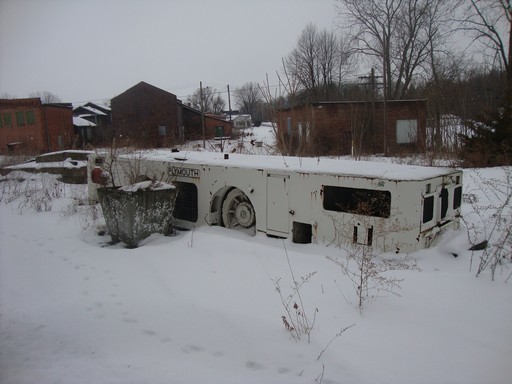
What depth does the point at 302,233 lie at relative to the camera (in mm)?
5285

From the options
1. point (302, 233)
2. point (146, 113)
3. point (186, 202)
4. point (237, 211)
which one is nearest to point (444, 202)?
point (302, 233)

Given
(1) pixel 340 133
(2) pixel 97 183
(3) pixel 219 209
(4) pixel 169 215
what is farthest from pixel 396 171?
(1) pixel 340 133

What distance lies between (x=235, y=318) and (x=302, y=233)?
7.29 ft

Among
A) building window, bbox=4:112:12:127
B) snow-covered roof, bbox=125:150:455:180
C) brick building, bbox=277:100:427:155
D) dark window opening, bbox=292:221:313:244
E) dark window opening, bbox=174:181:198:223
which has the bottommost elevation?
dark window opening, bbox=292:221:313:244

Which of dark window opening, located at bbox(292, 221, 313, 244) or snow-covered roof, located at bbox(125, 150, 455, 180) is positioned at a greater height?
snow-covered roof, located at bbox(125, 150, 455, 180)

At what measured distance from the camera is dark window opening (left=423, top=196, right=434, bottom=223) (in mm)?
4512

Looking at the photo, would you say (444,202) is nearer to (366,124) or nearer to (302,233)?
(302,233)

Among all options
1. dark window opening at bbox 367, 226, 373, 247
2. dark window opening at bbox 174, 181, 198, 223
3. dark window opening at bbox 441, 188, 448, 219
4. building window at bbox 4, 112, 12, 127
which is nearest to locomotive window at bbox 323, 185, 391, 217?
dark window opening at bbox 367, 226, 373, 247

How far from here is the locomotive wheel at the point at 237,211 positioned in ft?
19.2

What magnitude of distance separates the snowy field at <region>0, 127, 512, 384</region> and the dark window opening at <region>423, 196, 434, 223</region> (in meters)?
0.38

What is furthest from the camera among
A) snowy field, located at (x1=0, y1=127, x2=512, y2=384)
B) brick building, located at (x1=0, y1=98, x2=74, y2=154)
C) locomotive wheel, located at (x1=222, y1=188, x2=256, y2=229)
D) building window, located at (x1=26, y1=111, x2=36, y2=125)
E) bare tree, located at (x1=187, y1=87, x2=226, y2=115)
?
bare tree, located at (x1=187, y1=87, x2=226, y2=115)

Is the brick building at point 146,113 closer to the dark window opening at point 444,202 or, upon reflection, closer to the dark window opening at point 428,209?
the dark window opening at point 444,202

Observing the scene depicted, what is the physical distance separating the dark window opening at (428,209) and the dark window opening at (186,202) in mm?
3425

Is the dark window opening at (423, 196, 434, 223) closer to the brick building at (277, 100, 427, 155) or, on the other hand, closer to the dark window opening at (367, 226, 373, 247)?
the dark window opening at (367, 226, 373, 247)
